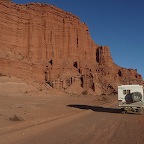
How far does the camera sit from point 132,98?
23312 mm

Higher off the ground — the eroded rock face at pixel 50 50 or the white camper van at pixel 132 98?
the eroded rock face at pixel 50 50

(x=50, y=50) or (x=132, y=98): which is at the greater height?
(x=50, y=50)

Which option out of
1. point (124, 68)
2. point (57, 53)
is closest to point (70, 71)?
point (57, 53)

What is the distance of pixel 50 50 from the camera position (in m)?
98.6

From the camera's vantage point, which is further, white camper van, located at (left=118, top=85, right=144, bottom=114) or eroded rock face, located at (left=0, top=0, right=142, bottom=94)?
eroded rock face, located at (left=0, top=0, right=142, bottom=94)

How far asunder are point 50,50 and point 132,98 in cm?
7699

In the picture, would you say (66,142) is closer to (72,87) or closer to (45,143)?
(45,143)

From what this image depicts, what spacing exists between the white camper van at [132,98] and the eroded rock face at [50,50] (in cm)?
5037

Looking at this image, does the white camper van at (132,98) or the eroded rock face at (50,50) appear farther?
the eroded rock face at (50,50)

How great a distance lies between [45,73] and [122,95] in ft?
219

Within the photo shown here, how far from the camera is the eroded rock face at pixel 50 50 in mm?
82625

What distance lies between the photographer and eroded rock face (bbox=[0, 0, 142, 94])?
82625 mm

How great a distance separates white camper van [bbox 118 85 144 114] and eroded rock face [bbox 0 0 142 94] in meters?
50.4

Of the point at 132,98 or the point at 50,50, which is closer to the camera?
the point at 132,98
